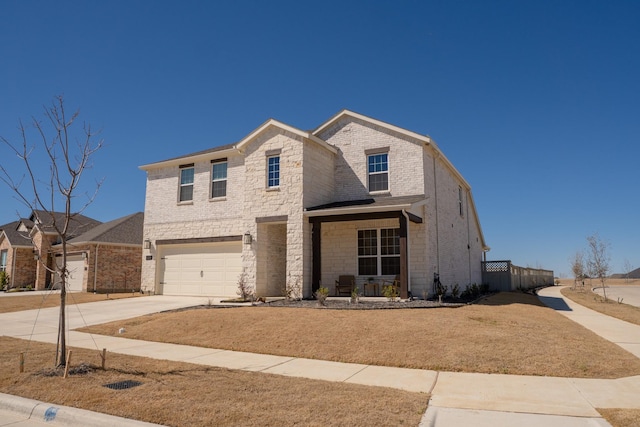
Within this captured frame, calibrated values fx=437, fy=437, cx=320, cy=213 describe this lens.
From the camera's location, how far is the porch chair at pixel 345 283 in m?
17.1

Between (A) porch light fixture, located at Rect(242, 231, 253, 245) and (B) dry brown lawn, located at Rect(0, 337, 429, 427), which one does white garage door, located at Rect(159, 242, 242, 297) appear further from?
(B) dry brown lawn, located at Rect(0, 337, 429, 427)

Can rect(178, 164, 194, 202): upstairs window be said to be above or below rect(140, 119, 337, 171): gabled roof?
below

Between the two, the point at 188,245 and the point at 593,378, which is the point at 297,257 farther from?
the point at 593,378

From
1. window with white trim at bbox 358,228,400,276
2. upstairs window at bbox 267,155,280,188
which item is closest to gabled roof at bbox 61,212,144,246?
upstairs window at bbox 267,155,280,188

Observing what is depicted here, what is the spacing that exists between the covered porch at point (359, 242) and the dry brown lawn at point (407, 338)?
13.6 ft

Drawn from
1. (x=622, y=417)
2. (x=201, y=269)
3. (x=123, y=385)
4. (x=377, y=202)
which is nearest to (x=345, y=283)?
(x=377, y=202)

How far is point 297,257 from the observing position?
16.8 metres

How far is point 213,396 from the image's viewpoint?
5867 mm

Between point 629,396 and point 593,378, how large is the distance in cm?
104

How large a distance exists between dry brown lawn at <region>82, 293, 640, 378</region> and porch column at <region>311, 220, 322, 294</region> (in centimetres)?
331

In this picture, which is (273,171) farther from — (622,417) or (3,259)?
(3,259)

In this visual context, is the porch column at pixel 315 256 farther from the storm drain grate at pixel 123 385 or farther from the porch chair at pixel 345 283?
the storm drain grate at pixel 123 385

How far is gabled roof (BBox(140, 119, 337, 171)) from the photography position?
57.5 ft

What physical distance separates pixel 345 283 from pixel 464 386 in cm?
1069
